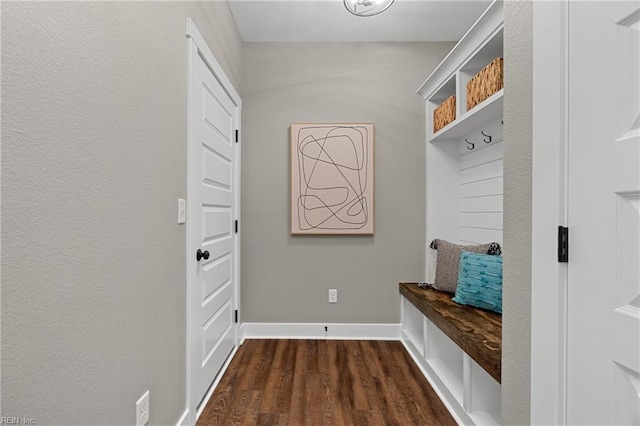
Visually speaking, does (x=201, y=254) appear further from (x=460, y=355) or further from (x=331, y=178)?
(x=460, y=355)

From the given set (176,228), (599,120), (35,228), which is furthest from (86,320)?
(599,120)

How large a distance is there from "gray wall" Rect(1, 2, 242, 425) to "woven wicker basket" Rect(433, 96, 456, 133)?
6.54 feet

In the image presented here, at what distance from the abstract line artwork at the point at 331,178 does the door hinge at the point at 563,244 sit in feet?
6.86

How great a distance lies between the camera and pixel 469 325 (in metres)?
1.77

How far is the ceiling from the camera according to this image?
251 centimetres

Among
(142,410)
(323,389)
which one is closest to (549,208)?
(142,410)

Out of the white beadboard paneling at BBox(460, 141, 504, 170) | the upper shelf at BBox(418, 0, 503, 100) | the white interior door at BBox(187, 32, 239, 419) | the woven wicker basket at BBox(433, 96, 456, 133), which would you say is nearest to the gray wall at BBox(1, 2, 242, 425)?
the white interior door at BBox(187, 32, 239, 419)

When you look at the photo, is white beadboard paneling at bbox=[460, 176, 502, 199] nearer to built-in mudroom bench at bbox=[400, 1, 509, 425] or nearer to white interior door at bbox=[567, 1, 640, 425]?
built-in mudroom bench at bbox=[400, 1, 509, 425]

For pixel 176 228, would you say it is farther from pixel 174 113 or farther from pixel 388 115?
pixel 388 115

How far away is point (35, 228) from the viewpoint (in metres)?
0.76

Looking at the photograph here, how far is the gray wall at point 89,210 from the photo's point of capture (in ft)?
2.39

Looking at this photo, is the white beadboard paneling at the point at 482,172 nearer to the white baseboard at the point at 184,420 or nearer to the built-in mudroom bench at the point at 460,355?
the built-in mudroom bench at the point at 460,355

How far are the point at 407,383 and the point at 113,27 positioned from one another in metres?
2.42

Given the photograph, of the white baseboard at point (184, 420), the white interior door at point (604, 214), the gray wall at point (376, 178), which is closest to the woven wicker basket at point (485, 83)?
the gray wall at point (376, 178)
